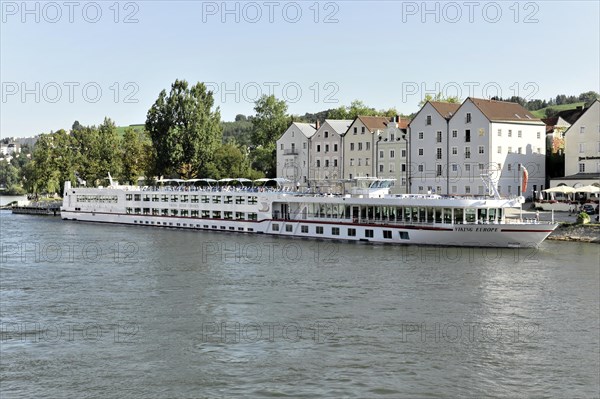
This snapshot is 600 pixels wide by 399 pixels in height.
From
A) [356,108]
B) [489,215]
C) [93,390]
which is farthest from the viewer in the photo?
[356,108]

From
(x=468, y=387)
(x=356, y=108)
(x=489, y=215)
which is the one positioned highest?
(x=356, y=108)

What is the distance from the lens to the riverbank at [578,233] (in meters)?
54.8

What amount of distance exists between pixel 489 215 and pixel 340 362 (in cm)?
3258

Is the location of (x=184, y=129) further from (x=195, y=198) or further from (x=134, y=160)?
(x=195, y=198)

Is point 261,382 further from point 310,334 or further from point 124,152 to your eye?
point 124,152

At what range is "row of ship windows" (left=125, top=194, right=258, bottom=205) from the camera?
71.5 meters

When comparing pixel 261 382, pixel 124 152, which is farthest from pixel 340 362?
pixel 124 152

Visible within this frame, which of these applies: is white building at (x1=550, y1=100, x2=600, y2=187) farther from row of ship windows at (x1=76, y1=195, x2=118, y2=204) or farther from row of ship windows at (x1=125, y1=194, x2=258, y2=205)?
row of ship windows at (x1=76, y1=195, x2=118, y2=204)

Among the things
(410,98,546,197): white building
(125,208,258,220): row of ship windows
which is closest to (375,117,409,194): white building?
(410,98,546,197): white building

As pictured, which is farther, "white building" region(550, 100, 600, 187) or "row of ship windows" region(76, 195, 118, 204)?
"row of ship windows" region(76, 195, 118, 204)

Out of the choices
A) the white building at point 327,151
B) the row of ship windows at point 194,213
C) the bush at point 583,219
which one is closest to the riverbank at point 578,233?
the bush at point 583,219

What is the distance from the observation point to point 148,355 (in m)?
23.0

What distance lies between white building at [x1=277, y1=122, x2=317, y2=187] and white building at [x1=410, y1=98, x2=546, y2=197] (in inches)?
816

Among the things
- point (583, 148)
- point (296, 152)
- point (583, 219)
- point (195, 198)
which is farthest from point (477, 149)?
point (195, 198)
